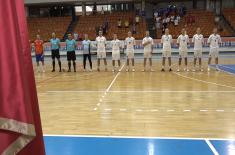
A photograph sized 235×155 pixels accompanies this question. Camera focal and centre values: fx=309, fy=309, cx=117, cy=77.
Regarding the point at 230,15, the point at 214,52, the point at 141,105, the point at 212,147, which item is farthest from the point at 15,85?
the point at 230,15

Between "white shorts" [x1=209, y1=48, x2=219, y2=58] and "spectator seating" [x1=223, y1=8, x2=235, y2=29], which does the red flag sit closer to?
"white shorts" [x1=209, y1=48, x2=219, y2=58]

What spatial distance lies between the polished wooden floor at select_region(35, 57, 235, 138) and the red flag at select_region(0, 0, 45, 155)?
3.97 m

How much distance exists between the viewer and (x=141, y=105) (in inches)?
294

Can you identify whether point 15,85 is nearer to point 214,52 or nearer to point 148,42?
point 148,42

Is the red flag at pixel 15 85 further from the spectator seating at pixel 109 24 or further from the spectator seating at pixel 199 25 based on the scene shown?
the spectator seating at pixel 109 24

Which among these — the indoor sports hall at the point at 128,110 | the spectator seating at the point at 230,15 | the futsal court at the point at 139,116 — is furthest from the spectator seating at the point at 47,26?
the futsal court at the point at 139,116

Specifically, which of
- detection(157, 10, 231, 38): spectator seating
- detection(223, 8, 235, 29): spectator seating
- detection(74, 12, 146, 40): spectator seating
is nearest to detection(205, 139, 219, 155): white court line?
detection(157, 10, 231, 38): spectator seating

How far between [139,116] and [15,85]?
17.2 feet

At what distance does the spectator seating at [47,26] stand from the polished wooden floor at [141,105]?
14750mm

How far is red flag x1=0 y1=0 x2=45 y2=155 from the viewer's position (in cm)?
125

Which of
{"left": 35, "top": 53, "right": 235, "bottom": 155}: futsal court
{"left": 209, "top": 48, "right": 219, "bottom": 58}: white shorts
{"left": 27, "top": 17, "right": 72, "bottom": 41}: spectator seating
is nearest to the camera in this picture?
{"left": 35, "top": 53, "right": 235, "bottom": 155}: futsal court

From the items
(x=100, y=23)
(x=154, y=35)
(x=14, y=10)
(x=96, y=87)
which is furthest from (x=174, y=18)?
(x=14, y=10)

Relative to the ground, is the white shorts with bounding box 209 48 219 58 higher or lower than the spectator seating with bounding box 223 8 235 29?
lower

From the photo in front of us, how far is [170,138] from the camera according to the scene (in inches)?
192
